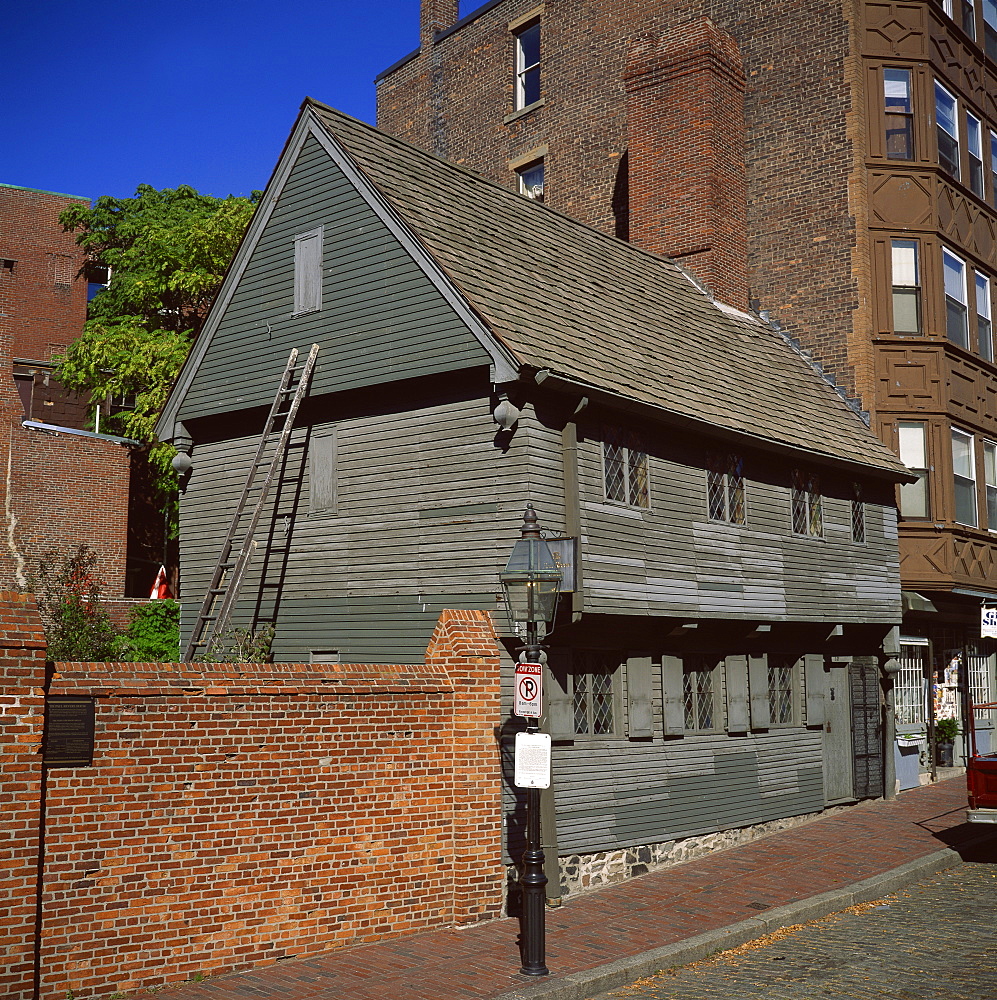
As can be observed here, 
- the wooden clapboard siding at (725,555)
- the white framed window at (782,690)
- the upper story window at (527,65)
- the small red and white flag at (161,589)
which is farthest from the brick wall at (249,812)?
the upper story window at (527,65)

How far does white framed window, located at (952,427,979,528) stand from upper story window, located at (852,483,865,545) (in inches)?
128

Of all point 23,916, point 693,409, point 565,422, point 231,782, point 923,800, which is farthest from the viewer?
point 923,800

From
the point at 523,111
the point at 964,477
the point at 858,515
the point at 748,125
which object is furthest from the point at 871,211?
the point at 523,111

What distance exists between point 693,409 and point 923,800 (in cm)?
899

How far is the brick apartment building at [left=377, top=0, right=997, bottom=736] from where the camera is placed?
2067 cm

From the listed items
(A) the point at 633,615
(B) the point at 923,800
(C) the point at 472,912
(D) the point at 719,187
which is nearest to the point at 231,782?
(C) the point at 472,912

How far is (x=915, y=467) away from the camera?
2067 cm

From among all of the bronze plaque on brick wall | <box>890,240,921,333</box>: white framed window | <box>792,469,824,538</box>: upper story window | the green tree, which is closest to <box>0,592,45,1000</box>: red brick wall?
the bronze plaque on brick wall

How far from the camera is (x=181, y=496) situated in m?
17.0

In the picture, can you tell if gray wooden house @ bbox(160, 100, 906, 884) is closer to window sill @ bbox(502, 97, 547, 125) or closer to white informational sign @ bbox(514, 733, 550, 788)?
white informational sign @ bbox(514, 733, 550, 788)

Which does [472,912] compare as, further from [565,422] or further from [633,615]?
[565,422]

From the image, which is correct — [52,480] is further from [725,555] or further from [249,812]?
[249,812]

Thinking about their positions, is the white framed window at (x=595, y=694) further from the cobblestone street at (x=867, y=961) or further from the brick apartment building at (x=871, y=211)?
the brick apartment building at (x=871, y=211)

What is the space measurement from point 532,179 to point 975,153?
1028 cm
